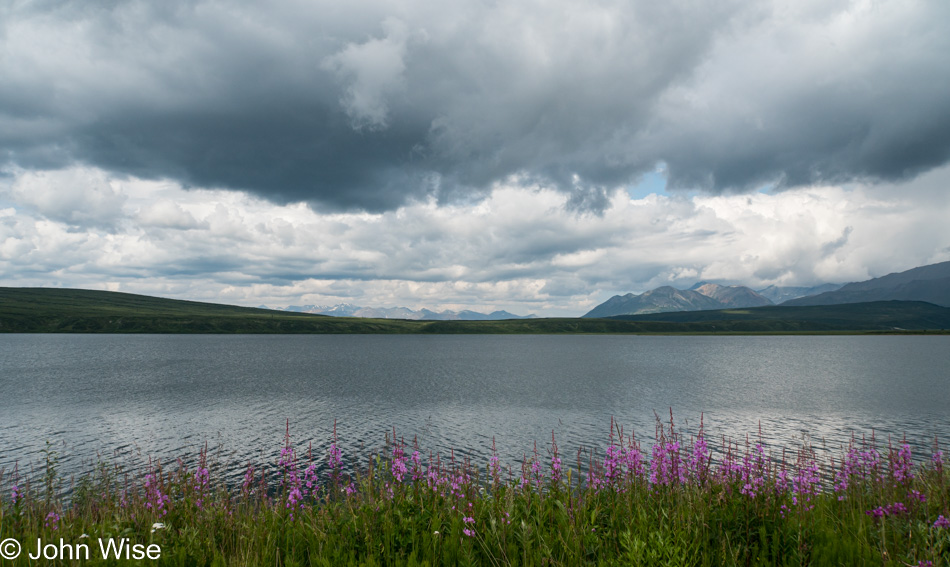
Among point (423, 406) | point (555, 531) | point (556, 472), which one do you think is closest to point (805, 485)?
point (556, 472)

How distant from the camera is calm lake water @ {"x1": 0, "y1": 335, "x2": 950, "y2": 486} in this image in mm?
41125

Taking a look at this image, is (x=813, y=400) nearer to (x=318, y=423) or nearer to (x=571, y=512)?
(x=318, y=423)

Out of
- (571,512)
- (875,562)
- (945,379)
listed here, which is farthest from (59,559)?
(945,379)

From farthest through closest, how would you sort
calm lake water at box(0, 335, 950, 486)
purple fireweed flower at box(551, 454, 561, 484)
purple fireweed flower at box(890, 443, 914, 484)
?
calm lake water at box(0, 335, 950, 486) → purple fireweed flower at box(890, 443, 914, 484) → purple fireweed flower at box(551, 454, 561, 484)

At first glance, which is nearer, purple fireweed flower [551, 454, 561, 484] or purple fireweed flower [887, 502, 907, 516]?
purple fireweed flower [887, 502, 907, 516]

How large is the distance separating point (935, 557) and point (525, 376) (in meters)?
93.8

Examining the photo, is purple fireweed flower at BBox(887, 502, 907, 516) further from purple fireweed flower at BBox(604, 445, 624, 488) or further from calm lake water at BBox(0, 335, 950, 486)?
calm lake water at BBox(0, 335, 950, 486)

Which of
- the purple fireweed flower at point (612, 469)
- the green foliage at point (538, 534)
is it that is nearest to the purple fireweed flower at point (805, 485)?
the green foliage at point (538, 534)

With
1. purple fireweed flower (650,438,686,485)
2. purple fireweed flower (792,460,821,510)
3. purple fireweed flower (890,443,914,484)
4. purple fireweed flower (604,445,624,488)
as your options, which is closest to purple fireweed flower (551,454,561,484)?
purple fireweed flower (604,445,624,488)

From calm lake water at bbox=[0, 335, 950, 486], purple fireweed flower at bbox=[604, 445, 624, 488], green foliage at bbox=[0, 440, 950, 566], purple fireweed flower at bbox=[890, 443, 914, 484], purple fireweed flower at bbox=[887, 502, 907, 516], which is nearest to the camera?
green foliage at bbox=[0, 440, 950, 566]

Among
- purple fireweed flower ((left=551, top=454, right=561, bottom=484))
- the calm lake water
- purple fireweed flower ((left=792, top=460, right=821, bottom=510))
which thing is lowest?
the calm lake water

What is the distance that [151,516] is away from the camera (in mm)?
10117

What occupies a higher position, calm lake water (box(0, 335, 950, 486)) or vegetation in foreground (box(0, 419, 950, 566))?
vegetation in foreground (box(0, 419, 950, 566))

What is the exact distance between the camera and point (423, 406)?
60.8m
